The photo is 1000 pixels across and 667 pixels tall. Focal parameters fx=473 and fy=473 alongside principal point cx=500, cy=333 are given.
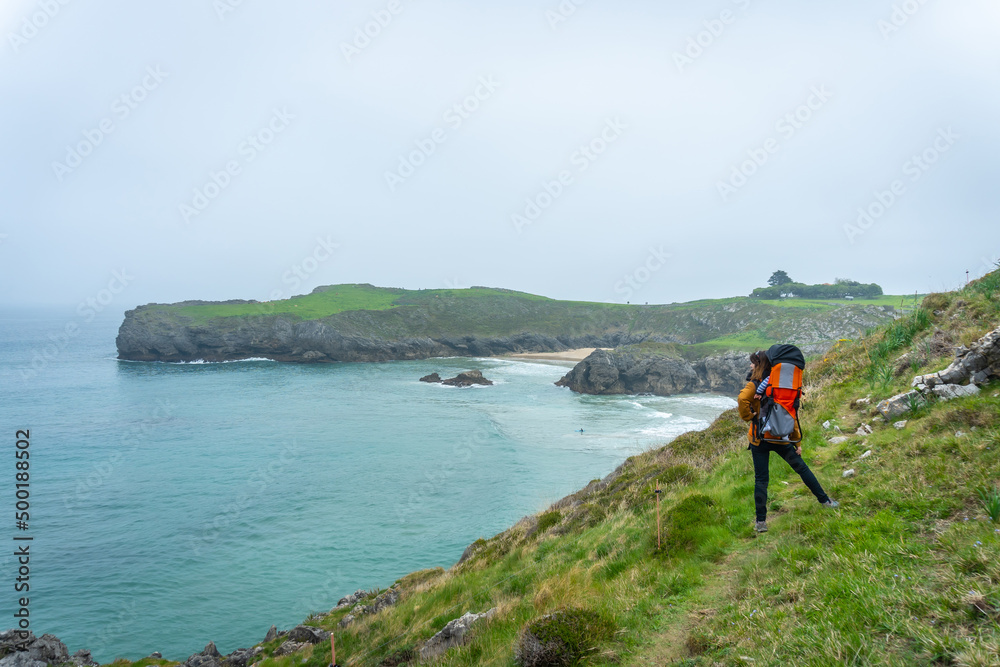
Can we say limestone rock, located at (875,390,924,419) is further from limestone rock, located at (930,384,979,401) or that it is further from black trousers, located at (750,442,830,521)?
black trousers, located at (750,442,830,521)

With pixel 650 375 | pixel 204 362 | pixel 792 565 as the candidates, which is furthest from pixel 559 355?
pixel 792 565

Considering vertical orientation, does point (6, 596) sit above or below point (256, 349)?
below

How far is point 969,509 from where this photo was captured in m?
4.94

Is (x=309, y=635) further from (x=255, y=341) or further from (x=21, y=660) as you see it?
(x=255, y=341)

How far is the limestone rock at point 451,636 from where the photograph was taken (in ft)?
23.8

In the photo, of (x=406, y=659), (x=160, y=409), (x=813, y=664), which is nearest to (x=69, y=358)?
(x=160, y=409)

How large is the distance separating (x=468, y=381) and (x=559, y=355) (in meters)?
44.8

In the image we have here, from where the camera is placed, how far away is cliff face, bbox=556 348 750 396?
63.5 metres

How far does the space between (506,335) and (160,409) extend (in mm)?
75632

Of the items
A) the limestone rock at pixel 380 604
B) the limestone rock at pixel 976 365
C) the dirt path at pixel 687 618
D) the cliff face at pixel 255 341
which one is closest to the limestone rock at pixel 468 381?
the cliff face at pixel 255 341

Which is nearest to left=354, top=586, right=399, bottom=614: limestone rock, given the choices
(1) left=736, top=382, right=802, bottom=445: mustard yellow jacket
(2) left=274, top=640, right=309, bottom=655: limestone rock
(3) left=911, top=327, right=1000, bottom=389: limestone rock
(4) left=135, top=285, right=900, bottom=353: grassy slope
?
(2) left=274, top=640, right=309, bottom=655: limestone rock

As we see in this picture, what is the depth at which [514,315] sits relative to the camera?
130 meters

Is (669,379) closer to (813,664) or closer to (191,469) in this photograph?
(191,469)

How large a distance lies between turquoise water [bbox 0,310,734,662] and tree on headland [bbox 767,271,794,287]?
276 feet
